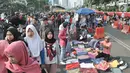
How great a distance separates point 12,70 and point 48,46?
9.11 ft

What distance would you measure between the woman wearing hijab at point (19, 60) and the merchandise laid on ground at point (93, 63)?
5907 mm

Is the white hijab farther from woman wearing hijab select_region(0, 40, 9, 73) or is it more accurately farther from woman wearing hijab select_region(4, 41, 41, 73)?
woman wearing hijab select_region(4, 41, 41, 73)

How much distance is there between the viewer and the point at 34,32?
20.2 feet

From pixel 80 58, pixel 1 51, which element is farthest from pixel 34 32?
pixel 80 58

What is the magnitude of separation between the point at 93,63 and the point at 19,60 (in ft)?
24.6

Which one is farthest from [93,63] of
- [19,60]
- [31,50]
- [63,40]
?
[19,60]

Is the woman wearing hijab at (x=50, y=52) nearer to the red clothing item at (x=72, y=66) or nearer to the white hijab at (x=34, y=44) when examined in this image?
the white hijab at (x=34, y=44)

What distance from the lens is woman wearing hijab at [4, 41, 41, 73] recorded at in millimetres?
3751

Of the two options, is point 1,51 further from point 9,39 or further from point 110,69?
point 110,69

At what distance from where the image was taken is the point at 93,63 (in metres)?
11.1

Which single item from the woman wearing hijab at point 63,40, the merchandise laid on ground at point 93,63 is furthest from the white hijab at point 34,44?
the woman wearing hijab at point 63,40

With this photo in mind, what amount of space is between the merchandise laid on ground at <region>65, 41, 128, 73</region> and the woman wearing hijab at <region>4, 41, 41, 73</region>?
19.4 ft

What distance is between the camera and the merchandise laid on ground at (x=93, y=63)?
10.2m

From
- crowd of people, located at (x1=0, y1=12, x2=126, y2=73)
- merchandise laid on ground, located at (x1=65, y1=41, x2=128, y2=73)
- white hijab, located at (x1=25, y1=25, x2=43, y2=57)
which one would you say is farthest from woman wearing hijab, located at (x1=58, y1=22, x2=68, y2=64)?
white hijab, located at (x1=25, y1=25, x2=43, y2=57)
